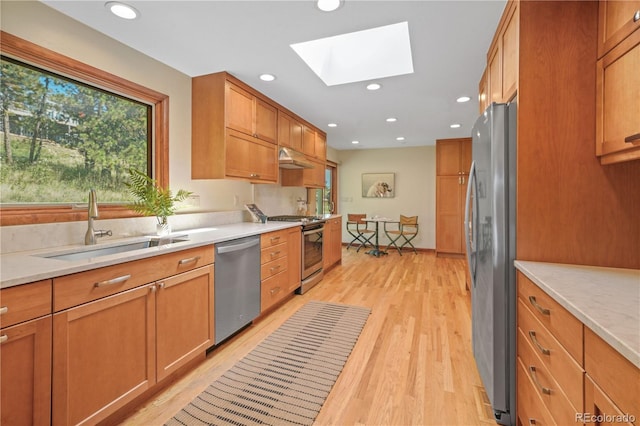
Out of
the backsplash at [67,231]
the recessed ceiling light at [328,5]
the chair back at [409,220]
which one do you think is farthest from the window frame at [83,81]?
the chair back at [409,220]

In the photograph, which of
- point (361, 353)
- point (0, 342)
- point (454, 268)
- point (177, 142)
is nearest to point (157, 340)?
point (0, 342)

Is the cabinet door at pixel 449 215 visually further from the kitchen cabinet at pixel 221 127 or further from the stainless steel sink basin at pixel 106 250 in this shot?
the stainless steel sink basin at pixel 106 250

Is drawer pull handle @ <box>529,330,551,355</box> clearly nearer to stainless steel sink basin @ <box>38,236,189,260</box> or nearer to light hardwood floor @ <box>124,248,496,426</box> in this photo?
light hardwood floor @ <box>124,248,496,426</box>

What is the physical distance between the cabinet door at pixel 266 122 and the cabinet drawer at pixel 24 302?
7.72 feet

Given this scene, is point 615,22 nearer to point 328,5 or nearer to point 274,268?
point 328,5

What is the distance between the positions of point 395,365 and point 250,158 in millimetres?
2355

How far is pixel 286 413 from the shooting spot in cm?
162

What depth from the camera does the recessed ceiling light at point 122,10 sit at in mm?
1758

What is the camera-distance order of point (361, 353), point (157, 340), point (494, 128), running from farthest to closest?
1. point (361, 353)
2. point (157, 340)
3. point (494, 128)

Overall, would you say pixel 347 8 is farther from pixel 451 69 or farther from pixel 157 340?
pixel 157 340

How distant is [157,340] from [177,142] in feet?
5.79

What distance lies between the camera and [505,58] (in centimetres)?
183

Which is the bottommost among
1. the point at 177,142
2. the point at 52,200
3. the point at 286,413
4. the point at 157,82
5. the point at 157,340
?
the point at 286,413

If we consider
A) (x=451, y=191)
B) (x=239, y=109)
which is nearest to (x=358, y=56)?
(x=239, y=109)
